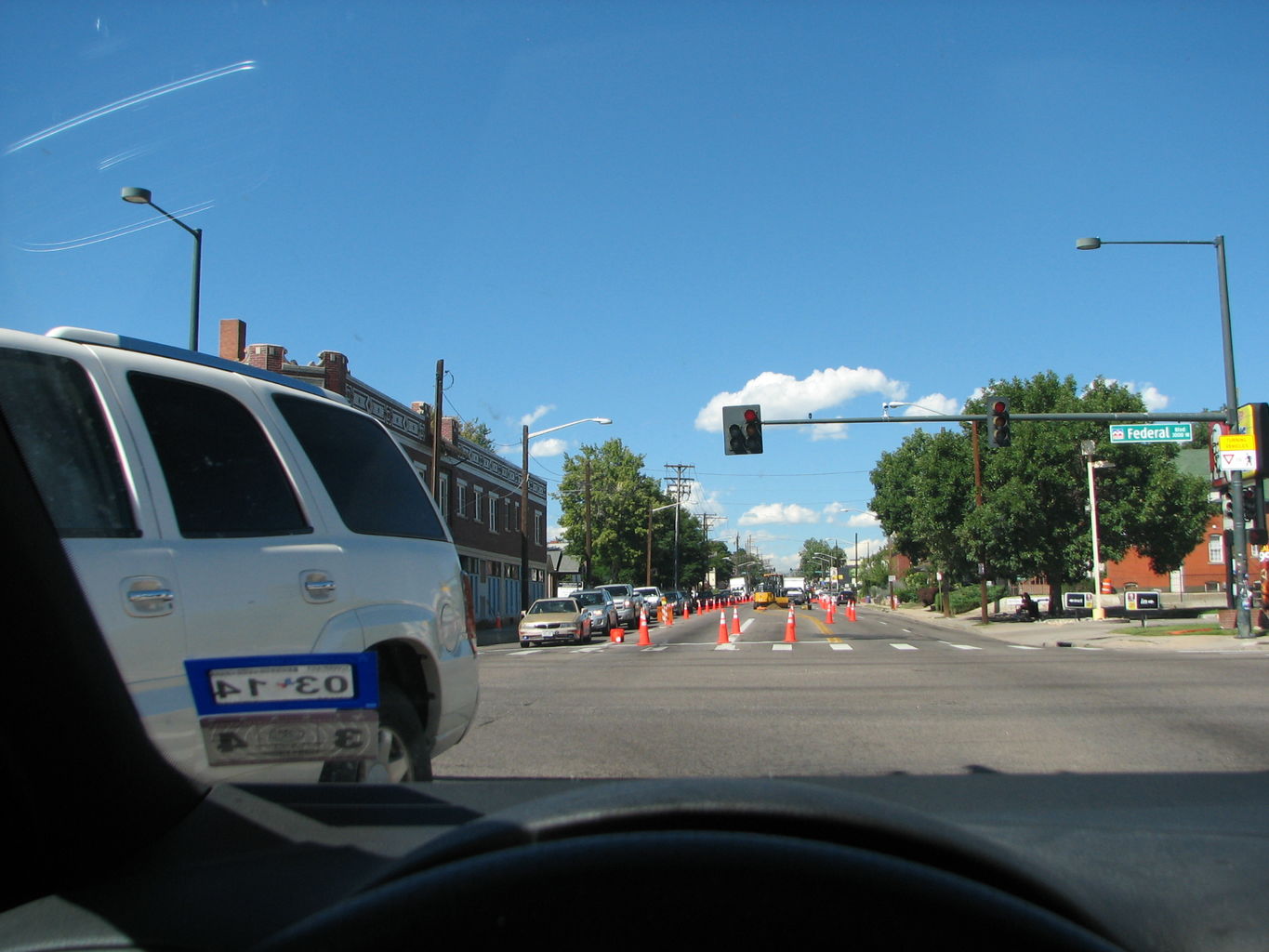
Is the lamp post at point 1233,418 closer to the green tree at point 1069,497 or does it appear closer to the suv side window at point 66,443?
the green tree at point 1069,497

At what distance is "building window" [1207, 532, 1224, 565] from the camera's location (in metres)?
71.6

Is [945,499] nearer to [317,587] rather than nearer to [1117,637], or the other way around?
[1117,637]

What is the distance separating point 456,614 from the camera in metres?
4.39

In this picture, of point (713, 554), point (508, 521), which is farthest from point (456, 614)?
point (713, 554)

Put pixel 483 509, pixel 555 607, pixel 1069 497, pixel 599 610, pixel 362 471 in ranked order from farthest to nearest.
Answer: pixel 483 509, pixel 1069 497, pixel 599 610, pixel 555 607, pixel 362 471

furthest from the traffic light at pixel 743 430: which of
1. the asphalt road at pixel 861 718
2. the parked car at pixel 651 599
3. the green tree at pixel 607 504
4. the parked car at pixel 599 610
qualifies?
the green tree at pixel 607 504

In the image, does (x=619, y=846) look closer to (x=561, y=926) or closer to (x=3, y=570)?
(x=561, y=926)

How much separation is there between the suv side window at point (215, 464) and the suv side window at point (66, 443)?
0.53ft

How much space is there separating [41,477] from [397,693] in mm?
1532

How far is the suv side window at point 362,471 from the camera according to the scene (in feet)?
13.0

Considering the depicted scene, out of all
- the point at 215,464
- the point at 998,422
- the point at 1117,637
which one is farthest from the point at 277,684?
the point at 1117,637

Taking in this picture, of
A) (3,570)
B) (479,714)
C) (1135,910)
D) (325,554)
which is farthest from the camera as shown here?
(479,714)

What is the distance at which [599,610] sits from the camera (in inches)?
1282

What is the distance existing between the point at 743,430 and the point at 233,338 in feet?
58.9
